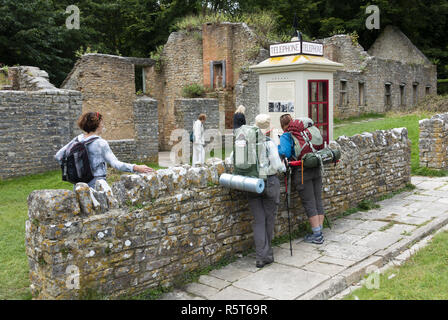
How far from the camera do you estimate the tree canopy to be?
82.1 feet

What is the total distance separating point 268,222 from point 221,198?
2.13 ft

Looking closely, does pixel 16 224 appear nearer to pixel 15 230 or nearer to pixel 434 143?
pixel 15 230

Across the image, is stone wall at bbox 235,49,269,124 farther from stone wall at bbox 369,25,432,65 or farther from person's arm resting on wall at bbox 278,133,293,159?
stone wall at bbox 369,25,432,65

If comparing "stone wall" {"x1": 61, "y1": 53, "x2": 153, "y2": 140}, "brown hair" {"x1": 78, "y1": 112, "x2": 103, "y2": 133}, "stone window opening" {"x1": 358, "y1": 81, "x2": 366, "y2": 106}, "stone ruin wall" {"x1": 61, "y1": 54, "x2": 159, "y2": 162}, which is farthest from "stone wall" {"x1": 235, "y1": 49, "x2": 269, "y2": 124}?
"brown hair" {"x1": 78, "y1": 112, "x2": 103, "y2": 133}

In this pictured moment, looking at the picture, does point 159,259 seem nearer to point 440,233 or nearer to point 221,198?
point 221,198

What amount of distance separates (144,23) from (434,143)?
2546 cm

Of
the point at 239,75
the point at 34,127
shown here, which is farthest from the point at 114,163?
the point at 239,75

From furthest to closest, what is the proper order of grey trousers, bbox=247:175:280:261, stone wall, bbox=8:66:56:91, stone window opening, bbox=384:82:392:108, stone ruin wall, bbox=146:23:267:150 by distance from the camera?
stone window opening, bbox=384:82:392:108
stone ruin wall, bbox=146:23:267:150
stone wall, bbox=8:66:56:91
grey trousers, bbox=247:175:280:261

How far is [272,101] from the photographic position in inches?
319

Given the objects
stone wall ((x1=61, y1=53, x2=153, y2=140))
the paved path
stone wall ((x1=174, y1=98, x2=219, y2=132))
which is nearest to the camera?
the paved path

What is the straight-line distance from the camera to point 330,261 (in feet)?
19.1

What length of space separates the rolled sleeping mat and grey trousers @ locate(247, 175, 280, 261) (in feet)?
0.81

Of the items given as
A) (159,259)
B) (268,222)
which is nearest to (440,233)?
(268,222)

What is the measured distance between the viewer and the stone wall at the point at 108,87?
19.9m
